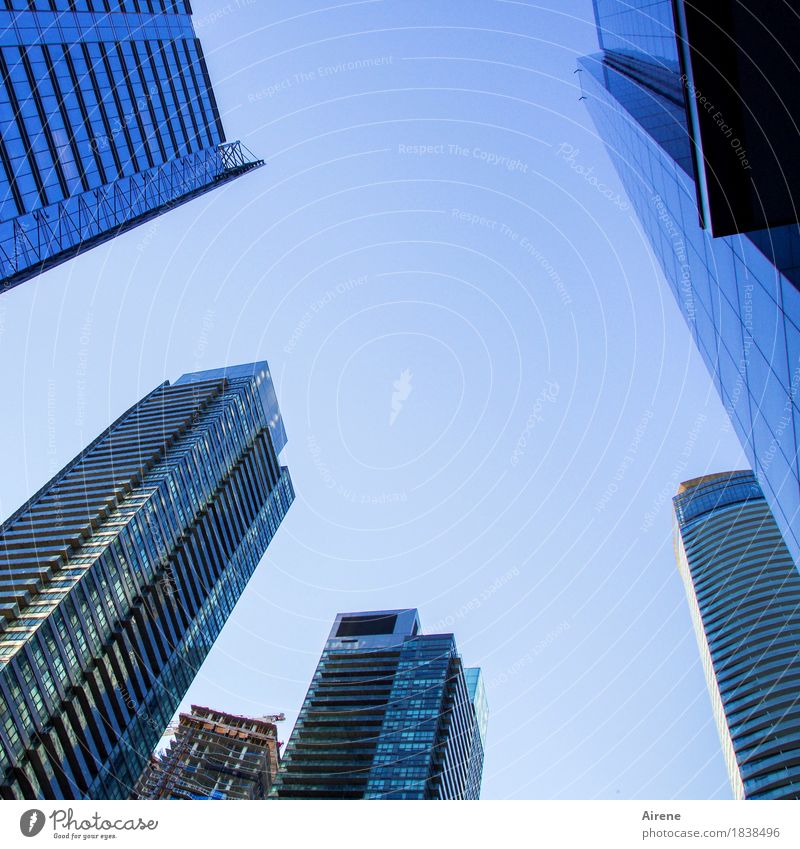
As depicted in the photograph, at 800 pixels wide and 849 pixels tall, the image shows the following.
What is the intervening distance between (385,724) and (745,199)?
337ft

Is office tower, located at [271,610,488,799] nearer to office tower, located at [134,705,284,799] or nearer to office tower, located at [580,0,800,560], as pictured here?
office tower, located at [134,705,284,799]

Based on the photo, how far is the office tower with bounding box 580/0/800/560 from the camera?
Result: 13.8m

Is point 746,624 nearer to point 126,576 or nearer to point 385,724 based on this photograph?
point 385,724

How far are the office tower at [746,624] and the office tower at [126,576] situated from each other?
66.2 metres

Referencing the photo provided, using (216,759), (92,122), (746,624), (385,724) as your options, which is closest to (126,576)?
(385,724)

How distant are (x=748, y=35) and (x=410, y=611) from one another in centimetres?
13198

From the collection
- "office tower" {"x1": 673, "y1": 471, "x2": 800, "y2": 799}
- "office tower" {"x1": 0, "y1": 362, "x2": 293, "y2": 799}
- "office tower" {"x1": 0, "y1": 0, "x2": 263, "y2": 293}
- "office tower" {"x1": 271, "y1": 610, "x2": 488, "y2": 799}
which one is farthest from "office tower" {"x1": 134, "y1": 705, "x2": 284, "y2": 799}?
"office tower" {"x1": 0, "y1": 0, "x2": 263, "y2": 293}

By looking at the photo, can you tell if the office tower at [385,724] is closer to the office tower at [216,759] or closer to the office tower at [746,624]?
the office tower at [216,759]

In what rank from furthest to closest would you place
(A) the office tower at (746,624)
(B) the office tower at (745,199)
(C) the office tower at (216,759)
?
(C) the office tower at (216,759) → (A) the office tower at (746,624) → (B) the office tower at (745,199)

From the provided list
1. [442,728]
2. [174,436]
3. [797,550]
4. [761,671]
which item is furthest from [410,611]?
[797,550]

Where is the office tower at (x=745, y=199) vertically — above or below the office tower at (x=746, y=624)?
below

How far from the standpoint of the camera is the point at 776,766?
66.2 meters
